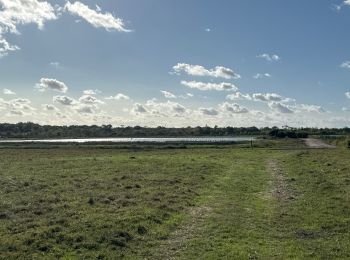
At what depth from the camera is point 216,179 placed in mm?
33438

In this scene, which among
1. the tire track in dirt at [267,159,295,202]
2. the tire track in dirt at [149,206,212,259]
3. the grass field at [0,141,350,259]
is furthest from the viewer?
the tire track in dirt at [267,159,295,202]

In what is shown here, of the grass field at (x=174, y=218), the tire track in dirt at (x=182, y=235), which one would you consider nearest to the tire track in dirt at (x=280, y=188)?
the grass field at (x=174, y=218)

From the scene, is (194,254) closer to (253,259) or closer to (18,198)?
(253,259)

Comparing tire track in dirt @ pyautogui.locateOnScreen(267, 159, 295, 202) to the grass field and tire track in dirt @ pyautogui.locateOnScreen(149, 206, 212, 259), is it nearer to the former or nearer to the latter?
the grass field

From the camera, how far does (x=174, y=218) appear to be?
63.1 feet

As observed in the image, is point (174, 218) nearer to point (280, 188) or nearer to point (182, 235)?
point (182, 235)

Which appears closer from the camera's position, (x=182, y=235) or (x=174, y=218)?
(x=182, y=235)

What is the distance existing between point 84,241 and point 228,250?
186 inches

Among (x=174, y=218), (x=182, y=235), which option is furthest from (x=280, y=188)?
(x=182, y=235)

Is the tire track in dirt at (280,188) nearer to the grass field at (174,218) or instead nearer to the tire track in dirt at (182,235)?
the grass field at (174,218)

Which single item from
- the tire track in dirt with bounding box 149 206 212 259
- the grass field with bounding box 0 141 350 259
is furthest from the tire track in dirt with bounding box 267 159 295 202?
the tire track in dirt with bounding box 149 206 212 259

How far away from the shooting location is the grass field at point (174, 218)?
1445cm

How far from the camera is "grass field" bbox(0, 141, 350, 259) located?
14.5 meters

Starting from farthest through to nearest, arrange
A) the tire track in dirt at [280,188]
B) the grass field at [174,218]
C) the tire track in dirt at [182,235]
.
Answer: the tire track in dirt at [280,188]
the grass field at [174,218]
the tire track in dirt at [182,235]
